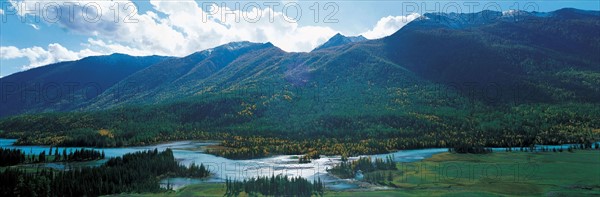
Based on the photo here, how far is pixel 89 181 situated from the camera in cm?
9825

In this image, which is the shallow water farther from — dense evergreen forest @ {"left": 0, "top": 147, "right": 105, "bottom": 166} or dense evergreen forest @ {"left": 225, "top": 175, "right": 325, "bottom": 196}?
dense evergreen forest @ {"left": 0, "top": 147, "right": 105, "bottom": 166}

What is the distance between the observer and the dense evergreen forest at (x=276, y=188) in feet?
306

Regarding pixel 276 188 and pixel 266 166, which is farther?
pixel 266 166

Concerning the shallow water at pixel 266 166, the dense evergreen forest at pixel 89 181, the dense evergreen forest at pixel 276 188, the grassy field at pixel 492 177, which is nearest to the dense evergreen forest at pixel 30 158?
the shallow water at pixel 266 166

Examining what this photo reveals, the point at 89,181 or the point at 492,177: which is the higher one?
the point at 89,181

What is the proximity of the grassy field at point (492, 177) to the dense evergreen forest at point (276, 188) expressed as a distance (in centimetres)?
295

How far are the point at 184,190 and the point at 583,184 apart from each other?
9405 centimetres

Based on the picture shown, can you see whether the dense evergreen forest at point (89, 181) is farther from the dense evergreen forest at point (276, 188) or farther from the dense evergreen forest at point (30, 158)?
the dense evergreen forest at point (30, 158)

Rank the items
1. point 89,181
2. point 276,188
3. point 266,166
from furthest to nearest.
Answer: point 266,166 → point 89,181 → point 276,188

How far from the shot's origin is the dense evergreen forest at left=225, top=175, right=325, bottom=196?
93.2 meters

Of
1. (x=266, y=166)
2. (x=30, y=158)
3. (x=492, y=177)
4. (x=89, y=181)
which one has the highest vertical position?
(x=89, y=181)

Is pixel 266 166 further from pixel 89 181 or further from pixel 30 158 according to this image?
pixel 30 158

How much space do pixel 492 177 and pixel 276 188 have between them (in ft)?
190

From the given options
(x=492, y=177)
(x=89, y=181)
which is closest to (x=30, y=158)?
(x=89, y=181)
